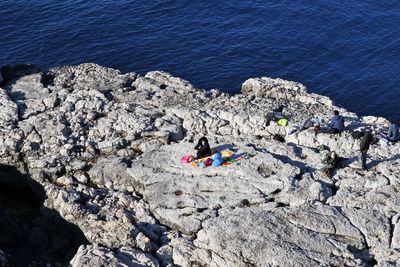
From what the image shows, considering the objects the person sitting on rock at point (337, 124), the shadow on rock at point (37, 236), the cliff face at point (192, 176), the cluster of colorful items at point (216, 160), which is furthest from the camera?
the person sitting on rock at point (337, 124)

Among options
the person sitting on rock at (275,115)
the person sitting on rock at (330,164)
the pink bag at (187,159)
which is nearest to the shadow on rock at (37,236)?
the pink bag at (187,159)

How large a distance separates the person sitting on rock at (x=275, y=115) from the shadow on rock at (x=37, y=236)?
16533 millimetres

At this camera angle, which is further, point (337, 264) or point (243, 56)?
point (243, 56)

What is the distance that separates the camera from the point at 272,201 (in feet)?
119

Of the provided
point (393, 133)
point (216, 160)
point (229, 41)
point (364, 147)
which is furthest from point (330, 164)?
point (229, 41)

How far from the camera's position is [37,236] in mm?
37125

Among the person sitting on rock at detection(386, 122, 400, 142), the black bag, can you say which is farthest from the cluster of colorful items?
the person sitting on rock at detection(386, 122, 400, 142)

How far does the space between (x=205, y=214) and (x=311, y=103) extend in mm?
17909

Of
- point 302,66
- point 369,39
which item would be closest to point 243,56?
point 302,66

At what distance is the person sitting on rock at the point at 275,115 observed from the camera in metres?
43.7

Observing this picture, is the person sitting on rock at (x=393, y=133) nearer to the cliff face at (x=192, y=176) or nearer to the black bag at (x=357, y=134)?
the cliff face at (x=192, y=176)

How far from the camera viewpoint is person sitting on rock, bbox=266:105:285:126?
1721 inches

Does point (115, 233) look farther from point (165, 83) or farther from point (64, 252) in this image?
point (165, 83)

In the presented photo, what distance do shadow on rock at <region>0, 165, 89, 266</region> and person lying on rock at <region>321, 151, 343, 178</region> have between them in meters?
16.4
